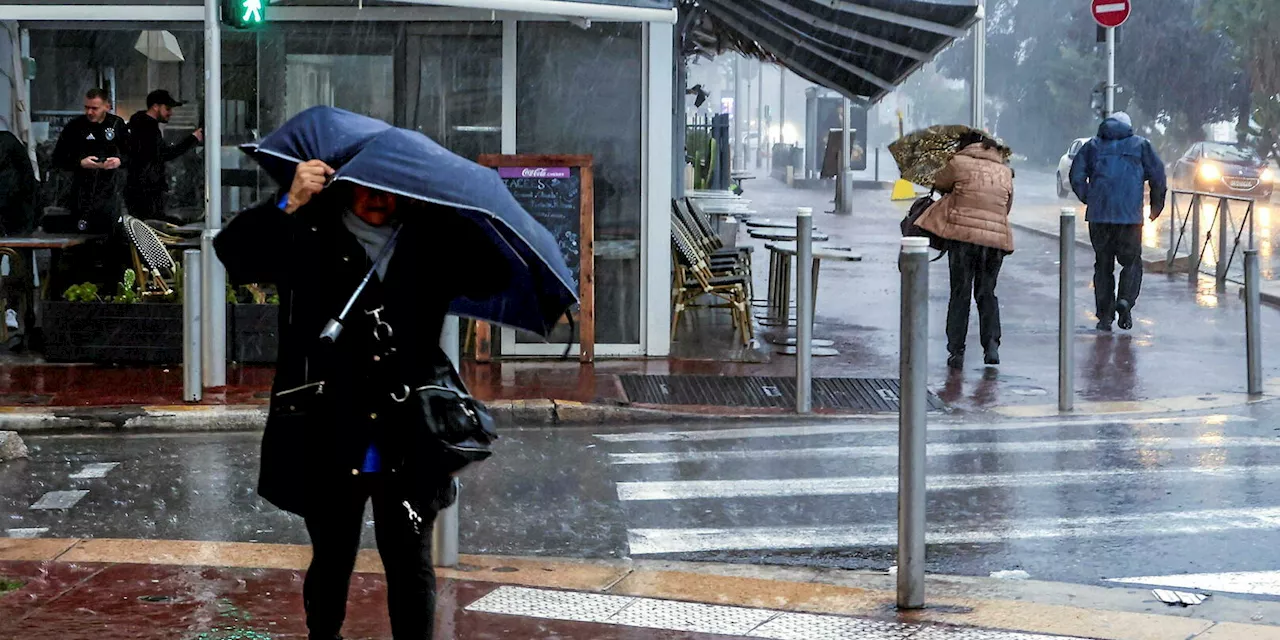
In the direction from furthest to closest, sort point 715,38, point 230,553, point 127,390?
1. point 715,38
2. point 127,390
3. point 230,553

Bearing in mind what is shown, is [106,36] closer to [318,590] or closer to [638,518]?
[638,518]

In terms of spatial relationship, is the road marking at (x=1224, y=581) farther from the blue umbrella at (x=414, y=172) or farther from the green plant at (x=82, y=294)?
the green plant at (x=82, y=294)

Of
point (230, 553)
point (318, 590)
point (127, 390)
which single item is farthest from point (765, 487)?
point (127, 390)

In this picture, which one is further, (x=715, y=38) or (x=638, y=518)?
(x=715, y=38)

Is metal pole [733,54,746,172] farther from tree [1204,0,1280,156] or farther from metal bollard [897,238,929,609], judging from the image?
metal bollard [897,238,929,609]

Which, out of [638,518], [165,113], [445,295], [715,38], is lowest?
[638,518]

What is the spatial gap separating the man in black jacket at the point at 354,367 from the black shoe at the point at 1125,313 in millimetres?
11382

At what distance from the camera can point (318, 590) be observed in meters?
4.61

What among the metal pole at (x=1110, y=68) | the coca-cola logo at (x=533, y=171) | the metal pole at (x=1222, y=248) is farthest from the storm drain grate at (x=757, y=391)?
the metal pole at (x=1110, y=68)

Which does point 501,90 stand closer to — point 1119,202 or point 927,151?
point 927,151

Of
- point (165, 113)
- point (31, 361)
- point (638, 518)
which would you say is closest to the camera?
point (638, 518)

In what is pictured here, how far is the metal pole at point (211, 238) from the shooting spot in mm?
10820

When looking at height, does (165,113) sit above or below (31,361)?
above

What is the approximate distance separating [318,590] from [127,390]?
22.8 ft
